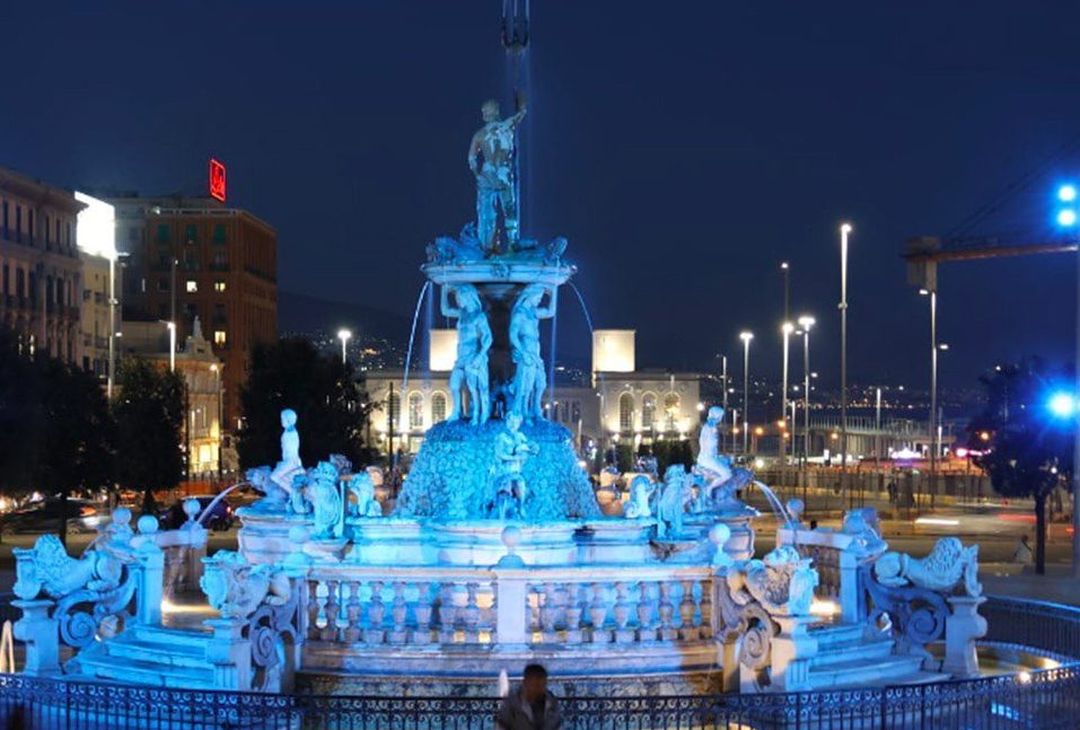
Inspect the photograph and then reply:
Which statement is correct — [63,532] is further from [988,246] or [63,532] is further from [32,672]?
[988,246]

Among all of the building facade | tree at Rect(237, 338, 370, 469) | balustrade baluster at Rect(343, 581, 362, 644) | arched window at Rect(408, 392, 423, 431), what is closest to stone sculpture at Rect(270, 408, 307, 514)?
balustrade baluster at Rect(343, 581, 362, 644)

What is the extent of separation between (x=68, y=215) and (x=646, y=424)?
68.8 metres

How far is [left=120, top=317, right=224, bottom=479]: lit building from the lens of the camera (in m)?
107

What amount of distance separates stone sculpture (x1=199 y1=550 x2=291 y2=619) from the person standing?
18.9ft

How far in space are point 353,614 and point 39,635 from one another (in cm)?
342

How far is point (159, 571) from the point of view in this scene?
21109 mm

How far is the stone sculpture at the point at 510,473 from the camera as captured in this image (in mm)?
21703

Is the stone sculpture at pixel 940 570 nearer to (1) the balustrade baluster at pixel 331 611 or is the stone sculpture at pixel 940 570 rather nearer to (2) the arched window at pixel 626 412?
(1) the balustrade baluster at pixel 331 611

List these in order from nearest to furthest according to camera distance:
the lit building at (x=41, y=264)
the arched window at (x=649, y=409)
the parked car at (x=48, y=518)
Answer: the parked car at (x=48, y=518)
the lit building at (x=41, y=264)
the arched window at (x=649, y=409)

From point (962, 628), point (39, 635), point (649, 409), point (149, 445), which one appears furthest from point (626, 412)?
point (39, 635)

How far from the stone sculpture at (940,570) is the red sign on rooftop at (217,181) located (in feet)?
378

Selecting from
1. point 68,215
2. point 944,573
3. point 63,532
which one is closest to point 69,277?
point 68,215

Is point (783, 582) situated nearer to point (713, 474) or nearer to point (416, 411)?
point (713, 474)

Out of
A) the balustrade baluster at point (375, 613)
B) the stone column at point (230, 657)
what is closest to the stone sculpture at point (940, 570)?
the balustrade baluster at point (375, 613)
